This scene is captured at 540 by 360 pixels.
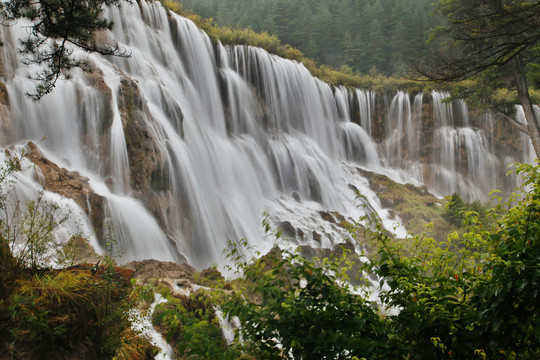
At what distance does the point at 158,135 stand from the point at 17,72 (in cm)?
406

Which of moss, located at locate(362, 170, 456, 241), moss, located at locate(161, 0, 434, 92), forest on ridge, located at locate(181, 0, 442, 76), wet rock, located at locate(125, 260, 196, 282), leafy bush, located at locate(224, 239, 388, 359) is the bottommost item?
leafy bush, located at locate(224, 239, 388, 359)

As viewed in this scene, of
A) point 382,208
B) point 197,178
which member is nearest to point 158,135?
point 197,178

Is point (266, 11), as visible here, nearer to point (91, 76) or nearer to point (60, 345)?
point (91, 76)

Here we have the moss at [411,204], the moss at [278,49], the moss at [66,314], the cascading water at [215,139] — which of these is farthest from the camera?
the moss at [278,49]

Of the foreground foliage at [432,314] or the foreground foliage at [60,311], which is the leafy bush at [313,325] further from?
the foreground foliage at [60,311]

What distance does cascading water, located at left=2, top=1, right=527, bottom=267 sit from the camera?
11.0 m

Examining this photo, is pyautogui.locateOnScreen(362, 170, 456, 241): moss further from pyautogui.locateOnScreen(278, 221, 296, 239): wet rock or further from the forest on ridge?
the forest on ridge

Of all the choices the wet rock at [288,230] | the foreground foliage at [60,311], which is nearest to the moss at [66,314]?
the foreground foliage at [60,311]

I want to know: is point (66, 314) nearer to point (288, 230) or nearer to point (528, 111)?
point (288, 230)

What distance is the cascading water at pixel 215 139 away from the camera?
10956mm

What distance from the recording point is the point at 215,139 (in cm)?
1741

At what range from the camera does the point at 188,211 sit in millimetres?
12617

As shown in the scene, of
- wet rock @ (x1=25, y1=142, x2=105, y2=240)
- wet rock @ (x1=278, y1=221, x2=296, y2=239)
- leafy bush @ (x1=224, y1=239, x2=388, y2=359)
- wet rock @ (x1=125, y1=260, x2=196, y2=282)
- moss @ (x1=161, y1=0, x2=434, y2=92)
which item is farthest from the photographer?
moss @ (x1=161, y1=0, x2=434, y2=92)

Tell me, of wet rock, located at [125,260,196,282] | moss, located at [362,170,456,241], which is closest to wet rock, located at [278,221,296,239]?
moss, located at [362,170,456,241]
